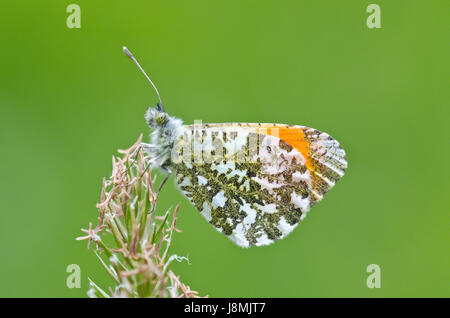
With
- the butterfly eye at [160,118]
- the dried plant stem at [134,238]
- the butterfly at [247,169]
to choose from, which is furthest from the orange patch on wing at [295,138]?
the dried plant stem at [134,238]

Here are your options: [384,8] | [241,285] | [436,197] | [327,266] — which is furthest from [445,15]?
[241,285]

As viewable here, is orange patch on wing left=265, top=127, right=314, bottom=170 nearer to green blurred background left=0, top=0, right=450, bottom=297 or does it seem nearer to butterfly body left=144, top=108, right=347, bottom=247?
butterfly body left=144, top=108, right=347, bottom=247

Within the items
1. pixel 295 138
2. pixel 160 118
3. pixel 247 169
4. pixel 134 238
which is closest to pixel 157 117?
pixel 160 118

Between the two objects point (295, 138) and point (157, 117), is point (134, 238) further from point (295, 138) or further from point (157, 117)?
point (295, 138)

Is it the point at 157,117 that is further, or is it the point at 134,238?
the point at 157,117

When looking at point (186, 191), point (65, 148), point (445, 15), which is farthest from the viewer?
point (445, 15)

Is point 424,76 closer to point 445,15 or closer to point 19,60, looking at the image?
point 445,15

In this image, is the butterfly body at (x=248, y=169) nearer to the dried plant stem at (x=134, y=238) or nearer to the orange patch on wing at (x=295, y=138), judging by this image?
the orange patch on wing at (x=295, y=138)

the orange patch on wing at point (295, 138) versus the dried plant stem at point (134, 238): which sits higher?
the orange patch on wing at point (295, 138)
